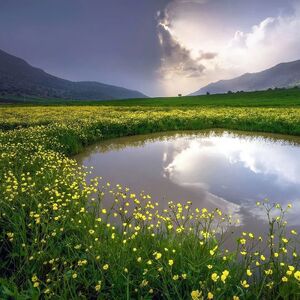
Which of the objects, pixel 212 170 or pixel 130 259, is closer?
pixel 130 259

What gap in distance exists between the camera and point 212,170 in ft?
37.3

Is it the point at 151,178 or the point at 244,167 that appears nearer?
the point at 151,178

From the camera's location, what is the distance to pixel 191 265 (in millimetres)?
4047

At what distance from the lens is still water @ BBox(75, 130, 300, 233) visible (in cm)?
836

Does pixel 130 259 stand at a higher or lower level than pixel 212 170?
higher

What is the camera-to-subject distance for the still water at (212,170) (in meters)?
8.36

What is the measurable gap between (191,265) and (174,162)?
886 centimetres

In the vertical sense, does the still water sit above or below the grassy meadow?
below

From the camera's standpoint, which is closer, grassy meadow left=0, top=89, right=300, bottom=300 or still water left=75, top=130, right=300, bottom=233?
grassy meadow left=0, top=89, right=300, bottom=300

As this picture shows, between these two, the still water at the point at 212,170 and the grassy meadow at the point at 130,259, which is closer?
the grassy meadow at the point at 130,259

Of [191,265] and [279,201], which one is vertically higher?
[191,265]

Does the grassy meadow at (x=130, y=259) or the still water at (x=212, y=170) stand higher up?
the grassy meadow at (x=130, y=259)

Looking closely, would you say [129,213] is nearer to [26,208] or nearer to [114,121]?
[26,208]

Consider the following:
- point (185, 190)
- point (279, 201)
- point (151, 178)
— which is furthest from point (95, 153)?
point (279, 201)
